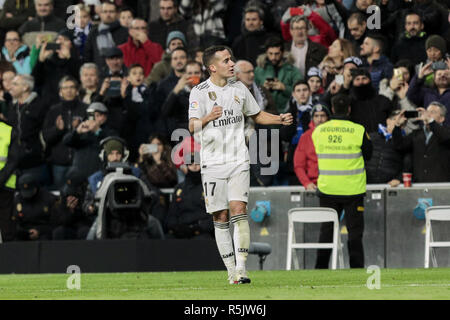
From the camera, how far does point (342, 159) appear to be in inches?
650

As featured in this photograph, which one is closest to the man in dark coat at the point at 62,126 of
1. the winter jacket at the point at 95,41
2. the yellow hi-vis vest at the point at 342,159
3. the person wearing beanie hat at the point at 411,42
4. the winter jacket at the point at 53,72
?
the winter jacket at the point at 53,72

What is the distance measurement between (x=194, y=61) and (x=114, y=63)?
2.15 meters

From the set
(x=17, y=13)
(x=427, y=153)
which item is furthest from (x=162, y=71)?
(x=427, y=153)

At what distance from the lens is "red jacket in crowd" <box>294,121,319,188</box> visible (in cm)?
1734

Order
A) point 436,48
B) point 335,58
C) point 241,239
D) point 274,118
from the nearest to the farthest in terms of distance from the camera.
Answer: point 241,239
point 274,118
point 436,48
point 335,58

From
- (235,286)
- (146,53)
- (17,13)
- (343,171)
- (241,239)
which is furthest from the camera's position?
(17,13)

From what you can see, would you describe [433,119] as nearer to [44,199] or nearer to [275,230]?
[275,230]

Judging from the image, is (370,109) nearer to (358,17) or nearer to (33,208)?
(358,17)

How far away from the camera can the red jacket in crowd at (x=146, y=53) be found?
21328 millimetres

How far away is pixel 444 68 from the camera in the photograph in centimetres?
1731

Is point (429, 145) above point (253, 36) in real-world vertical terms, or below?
below

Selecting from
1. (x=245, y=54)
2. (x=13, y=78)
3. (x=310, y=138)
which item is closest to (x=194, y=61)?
(x=245, y=54)

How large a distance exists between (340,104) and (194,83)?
3.17 m

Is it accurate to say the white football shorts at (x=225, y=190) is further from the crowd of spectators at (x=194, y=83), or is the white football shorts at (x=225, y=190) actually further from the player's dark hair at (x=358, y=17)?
the player's dark hair at (x=358, y=17)
